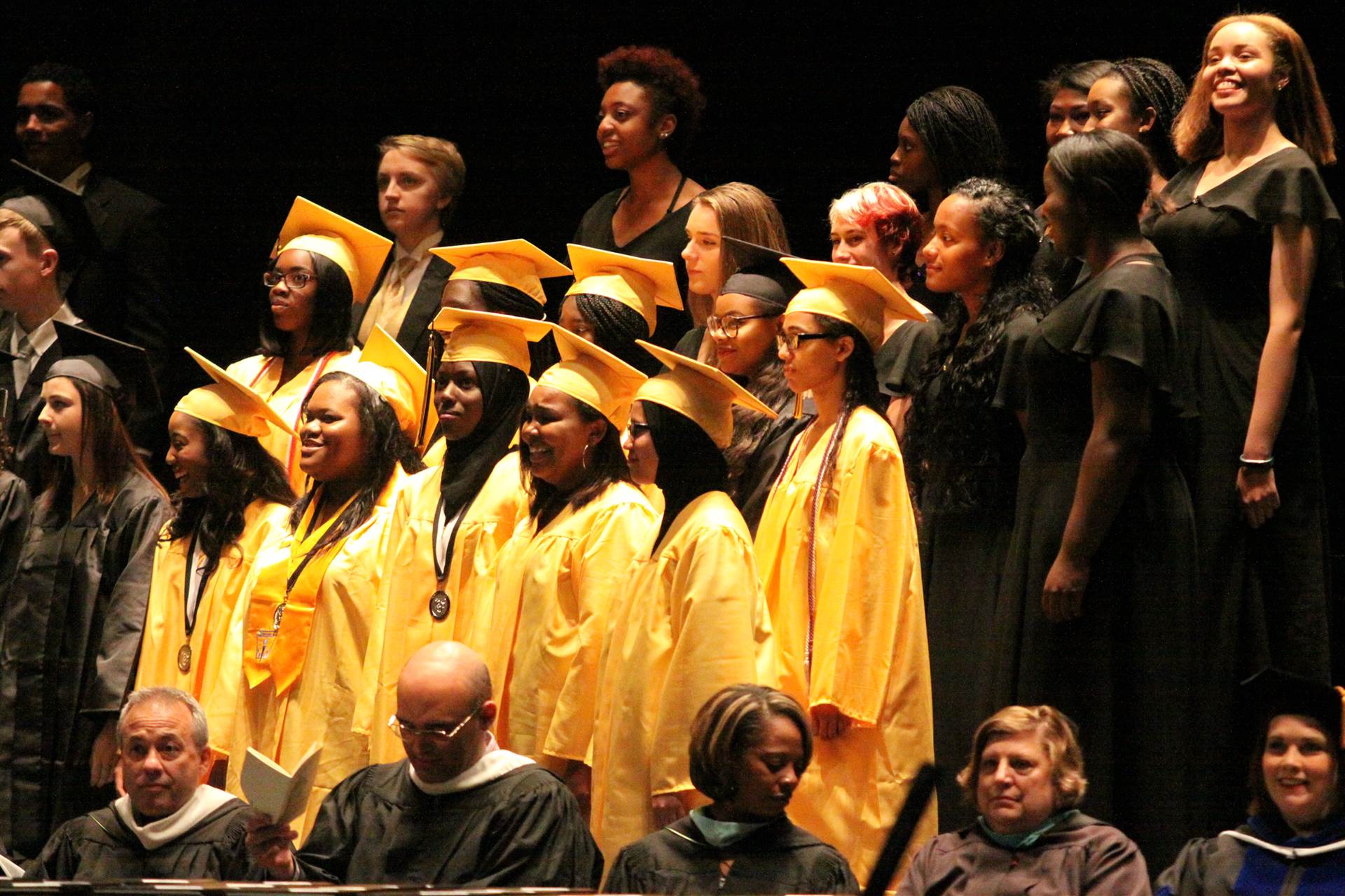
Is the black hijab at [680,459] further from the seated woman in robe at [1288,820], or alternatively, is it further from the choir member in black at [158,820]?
the seated woman in robe at [1288,820]

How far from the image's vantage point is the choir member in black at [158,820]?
203 inches

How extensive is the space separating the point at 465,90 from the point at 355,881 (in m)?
4.44

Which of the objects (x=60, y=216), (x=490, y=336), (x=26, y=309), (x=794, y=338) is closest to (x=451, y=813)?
(x=794, y=338)

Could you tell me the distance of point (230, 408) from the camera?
645 cm

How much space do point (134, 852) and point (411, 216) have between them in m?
2.78

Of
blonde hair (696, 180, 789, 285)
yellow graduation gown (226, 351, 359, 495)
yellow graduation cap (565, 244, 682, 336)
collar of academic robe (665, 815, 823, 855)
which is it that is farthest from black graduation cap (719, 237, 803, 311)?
collar of academic robe (665, 815, 823, 855)

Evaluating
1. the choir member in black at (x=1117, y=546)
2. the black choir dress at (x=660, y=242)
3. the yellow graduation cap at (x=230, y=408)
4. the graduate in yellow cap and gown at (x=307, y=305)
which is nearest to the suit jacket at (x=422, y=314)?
the graduate in yellow cap and gown at (x=307, y=305)

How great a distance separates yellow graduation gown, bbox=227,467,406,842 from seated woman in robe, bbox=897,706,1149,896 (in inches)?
83.8

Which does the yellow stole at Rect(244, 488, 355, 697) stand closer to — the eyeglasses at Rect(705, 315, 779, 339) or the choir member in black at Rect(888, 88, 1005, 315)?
the eyeglasses at Rect(705, 315, 779, 339)

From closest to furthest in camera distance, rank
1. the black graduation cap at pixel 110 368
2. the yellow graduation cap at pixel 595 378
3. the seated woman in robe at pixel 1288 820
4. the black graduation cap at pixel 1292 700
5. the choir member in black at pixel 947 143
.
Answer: the seated woman in robe at pixel 1288 820, the black graduation cap at pixel 1292 700, the yellow graduation cap at pixel 595 378, the choir member in black at pixel 947 143, the black graduation cap at pixel 110 368

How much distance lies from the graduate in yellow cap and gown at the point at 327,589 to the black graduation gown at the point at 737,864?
1.78 metres

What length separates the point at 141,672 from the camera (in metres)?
6.49

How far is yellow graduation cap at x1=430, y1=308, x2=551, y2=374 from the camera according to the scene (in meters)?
6.06

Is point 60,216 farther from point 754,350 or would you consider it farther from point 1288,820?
point 1288,820
